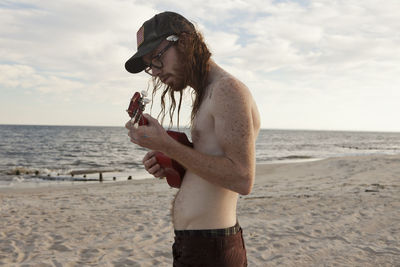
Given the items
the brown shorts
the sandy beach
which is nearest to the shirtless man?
the brown shorts

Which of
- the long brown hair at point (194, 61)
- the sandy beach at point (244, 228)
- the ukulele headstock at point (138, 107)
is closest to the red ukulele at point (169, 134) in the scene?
the ukulele headstock at point (138, 107)

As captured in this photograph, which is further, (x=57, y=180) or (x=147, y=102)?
(x=57, y=180)

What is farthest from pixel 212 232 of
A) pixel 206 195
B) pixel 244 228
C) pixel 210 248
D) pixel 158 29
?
pixel 244 228

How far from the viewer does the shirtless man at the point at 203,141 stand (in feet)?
4.75

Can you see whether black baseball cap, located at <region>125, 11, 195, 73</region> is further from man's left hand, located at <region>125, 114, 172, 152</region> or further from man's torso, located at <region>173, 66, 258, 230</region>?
man's left hand, located at <region>125, 114, 172, 152</region>

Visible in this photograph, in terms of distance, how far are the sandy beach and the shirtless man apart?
3806 mm

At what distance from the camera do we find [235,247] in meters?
1.65

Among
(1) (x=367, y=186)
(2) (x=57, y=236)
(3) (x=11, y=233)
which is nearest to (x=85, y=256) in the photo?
(2) (x=57, y=236)

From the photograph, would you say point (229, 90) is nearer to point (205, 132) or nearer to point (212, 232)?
point (205, 132)

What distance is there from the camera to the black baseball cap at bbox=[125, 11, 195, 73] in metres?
1.62

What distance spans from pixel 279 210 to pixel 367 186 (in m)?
4.87

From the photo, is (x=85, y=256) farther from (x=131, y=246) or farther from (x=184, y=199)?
(x=184, y=199)

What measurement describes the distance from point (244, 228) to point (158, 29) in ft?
19.5

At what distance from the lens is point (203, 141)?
160 cm
